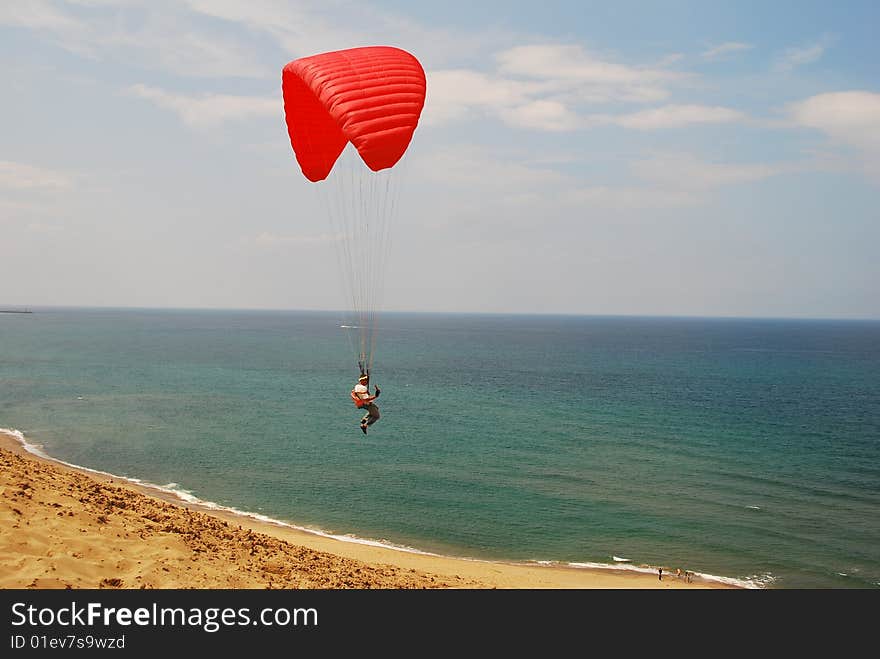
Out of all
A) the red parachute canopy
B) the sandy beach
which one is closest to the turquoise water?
the sandy beach

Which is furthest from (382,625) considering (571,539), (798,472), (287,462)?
(798,472)

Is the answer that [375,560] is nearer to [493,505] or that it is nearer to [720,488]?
[493,505]

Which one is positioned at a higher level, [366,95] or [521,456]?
[366,95]

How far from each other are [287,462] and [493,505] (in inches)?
464

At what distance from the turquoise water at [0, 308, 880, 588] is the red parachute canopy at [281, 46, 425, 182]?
50.0 ft

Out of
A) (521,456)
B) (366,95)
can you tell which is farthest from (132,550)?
(521,456)

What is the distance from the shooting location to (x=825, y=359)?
9962cm

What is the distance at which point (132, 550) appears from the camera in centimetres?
1066

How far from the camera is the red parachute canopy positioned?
10.7 meters

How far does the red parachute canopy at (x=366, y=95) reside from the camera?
10.7 meters

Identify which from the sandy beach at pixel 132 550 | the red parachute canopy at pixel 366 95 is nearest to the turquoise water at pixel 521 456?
the sandy beach at pixel 132 550

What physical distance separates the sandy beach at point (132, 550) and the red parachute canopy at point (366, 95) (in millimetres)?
7784

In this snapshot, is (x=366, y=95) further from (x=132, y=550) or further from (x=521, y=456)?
(x=521, y=456)

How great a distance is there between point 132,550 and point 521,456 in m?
24.9
